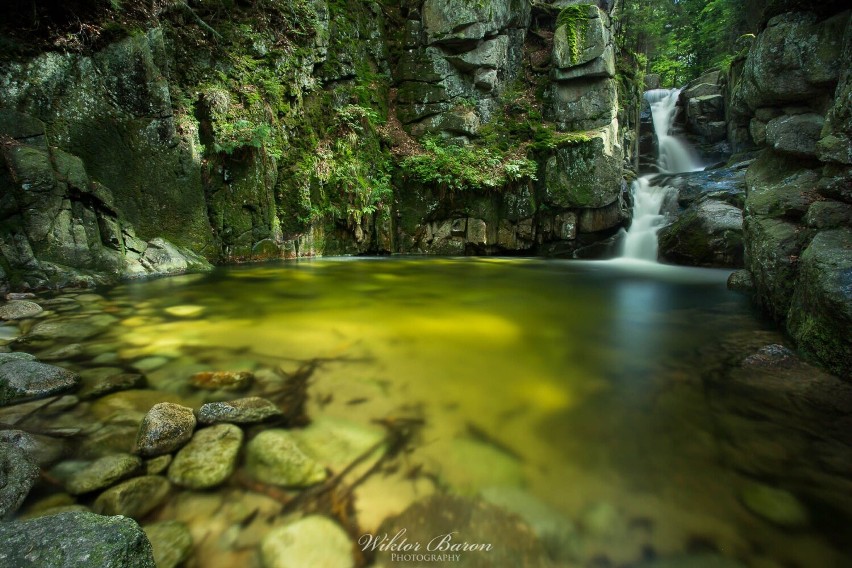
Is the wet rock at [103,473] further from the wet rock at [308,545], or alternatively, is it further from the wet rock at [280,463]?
the wet rock at [308,545]

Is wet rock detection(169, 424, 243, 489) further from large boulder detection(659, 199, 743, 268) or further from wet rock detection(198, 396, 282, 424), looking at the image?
large boulder detection(659, 199, 743, 268)

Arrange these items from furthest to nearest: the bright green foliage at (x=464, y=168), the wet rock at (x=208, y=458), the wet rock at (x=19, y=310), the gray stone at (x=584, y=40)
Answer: the gray stone at (x=584, y=40)
the bright green foliage at (x=464, y=168)
the wet rock at (x=19, y=310)
the wet rock at (x=208, y=458)

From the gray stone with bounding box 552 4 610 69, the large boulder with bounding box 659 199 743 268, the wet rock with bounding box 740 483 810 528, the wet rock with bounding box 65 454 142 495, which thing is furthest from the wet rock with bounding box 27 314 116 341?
the gray stone with bounding box 552 4 610 69

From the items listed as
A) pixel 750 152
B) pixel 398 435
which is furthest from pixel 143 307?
pixel 750 152

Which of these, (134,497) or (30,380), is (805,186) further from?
(30,380)

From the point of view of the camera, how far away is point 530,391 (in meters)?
2.54

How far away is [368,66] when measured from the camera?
11828 mm

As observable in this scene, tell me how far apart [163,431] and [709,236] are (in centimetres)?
1011

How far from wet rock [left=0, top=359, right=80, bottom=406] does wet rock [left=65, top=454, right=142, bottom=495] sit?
96cm

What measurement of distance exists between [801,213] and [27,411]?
6733 millimetres

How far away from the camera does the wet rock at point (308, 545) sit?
1.31 m

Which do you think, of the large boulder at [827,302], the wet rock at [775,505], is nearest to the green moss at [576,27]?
the large boulder at [827,302]

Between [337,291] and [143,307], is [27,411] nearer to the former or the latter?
[143,307]

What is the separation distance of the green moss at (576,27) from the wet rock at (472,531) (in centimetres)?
1357
